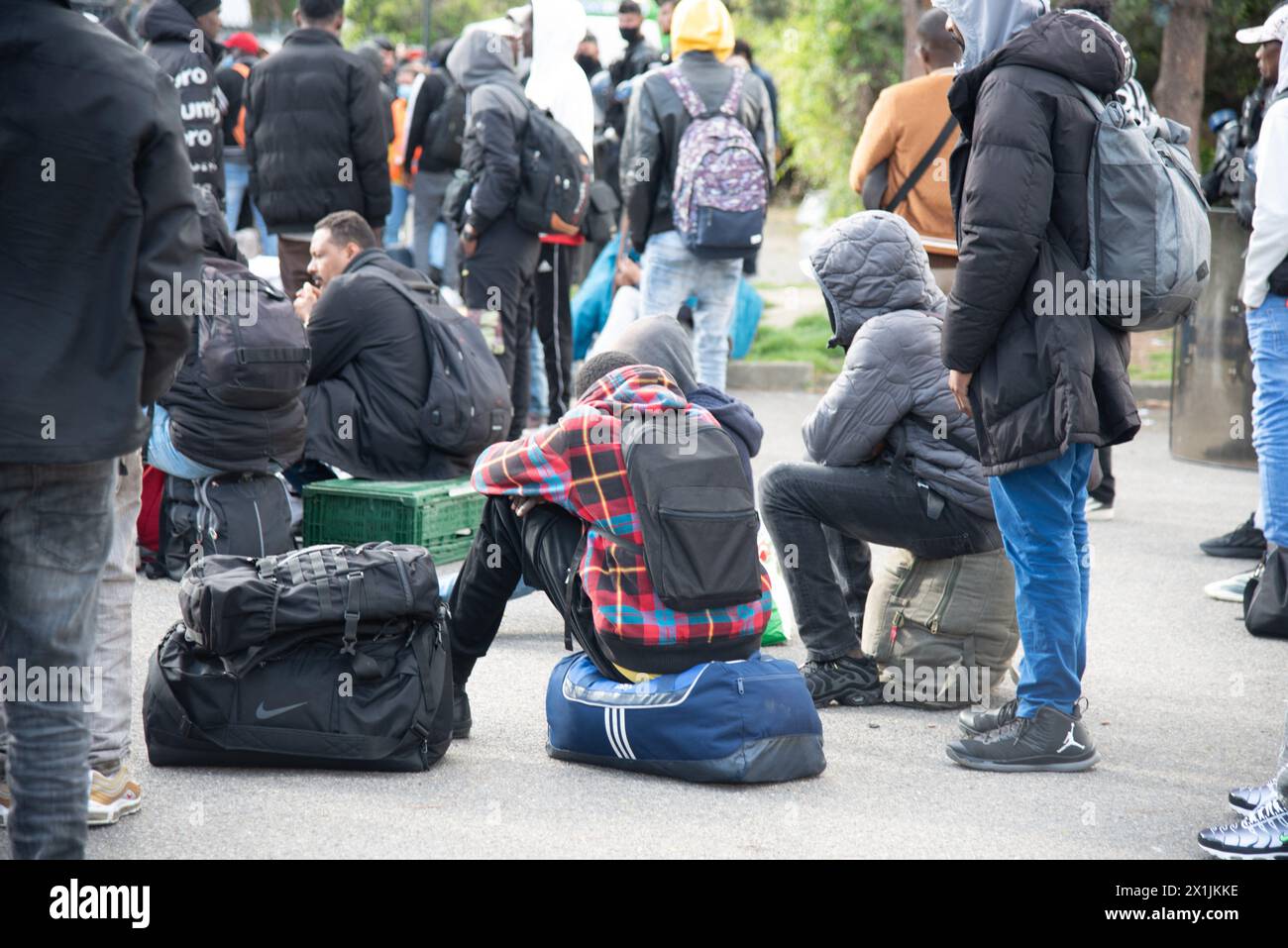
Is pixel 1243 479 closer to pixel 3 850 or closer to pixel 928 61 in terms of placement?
pixel 928 61

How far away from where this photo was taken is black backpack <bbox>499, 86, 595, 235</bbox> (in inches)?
334

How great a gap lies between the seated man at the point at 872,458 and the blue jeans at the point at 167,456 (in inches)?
87.7

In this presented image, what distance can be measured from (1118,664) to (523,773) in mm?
2425

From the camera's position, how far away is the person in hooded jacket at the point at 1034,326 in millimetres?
4246

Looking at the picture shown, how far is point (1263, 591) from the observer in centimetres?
613

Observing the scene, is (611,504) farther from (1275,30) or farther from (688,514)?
(1275,30)

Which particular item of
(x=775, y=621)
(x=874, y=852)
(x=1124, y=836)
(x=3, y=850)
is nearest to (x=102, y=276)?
(x=3, y=850)

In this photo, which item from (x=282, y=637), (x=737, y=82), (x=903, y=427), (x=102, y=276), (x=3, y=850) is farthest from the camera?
(x=737, y=82)

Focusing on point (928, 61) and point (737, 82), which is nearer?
point (928, 61)

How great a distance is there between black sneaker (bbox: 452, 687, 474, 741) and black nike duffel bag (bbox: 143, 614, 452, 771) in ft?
1.02

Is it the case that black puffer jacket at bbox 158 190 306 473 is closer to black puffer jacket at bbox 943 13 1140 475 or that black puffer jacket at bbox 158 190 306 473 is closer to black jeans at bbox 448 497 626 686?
black jeans at bbox 448 497 626 686

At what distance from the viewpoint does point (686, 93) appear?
833cm

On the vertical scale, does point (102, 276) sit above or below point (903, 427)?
above

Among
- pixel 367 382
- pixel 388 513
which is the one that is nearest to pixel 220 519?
pixel 388 513
